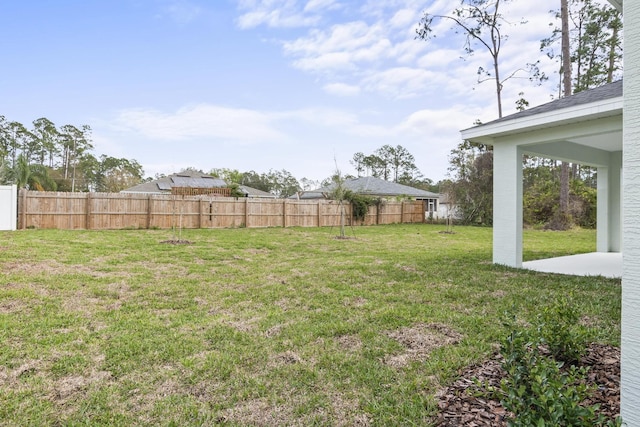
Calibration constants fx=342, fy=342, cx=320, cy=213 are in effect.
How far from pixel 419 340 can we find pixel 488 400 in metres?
1.07

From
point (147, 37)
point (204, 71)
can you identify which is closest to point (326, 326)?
point (147, 37)

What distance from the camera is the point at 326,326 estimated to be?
351cm

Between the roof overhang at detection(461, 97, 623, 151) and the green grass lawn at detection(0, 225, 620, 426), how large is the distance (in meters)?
2.53

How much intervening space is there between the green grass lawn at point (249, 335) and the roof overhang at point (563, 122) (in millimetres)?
2532

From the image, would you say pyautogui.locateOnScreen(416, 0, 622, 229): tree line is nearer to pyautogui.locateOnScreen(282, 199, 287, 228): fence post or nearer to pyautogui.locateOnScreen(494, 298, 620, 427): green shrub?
pyautogui.locateOnScreen(282, 199, 287, 228): fence post

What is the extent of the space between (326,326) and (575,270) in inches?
214

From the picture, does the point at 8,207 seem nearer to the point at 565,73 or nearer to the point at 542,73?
the point at 565,73

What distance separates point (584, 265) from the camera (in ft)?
22.5

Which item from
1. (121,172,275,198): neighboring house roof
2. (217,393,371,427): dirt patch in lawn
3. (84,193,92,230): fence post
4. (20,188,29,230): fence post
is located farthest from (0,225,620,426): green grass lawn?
(121,172,275,198): neighboring house roof

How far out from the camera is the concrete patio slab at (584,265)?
20.0 feet

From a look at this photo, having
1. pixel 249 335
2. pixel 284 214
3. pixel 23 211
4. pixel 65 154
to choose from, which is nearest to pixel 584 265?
pixel 249 335

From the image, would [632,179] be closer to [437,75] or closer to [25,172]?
[437,75]

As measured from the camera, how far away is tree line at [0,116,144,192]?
31.5 m

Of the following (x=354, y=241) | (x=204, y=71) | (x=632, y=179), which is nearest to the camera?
(x=632, y=179)
